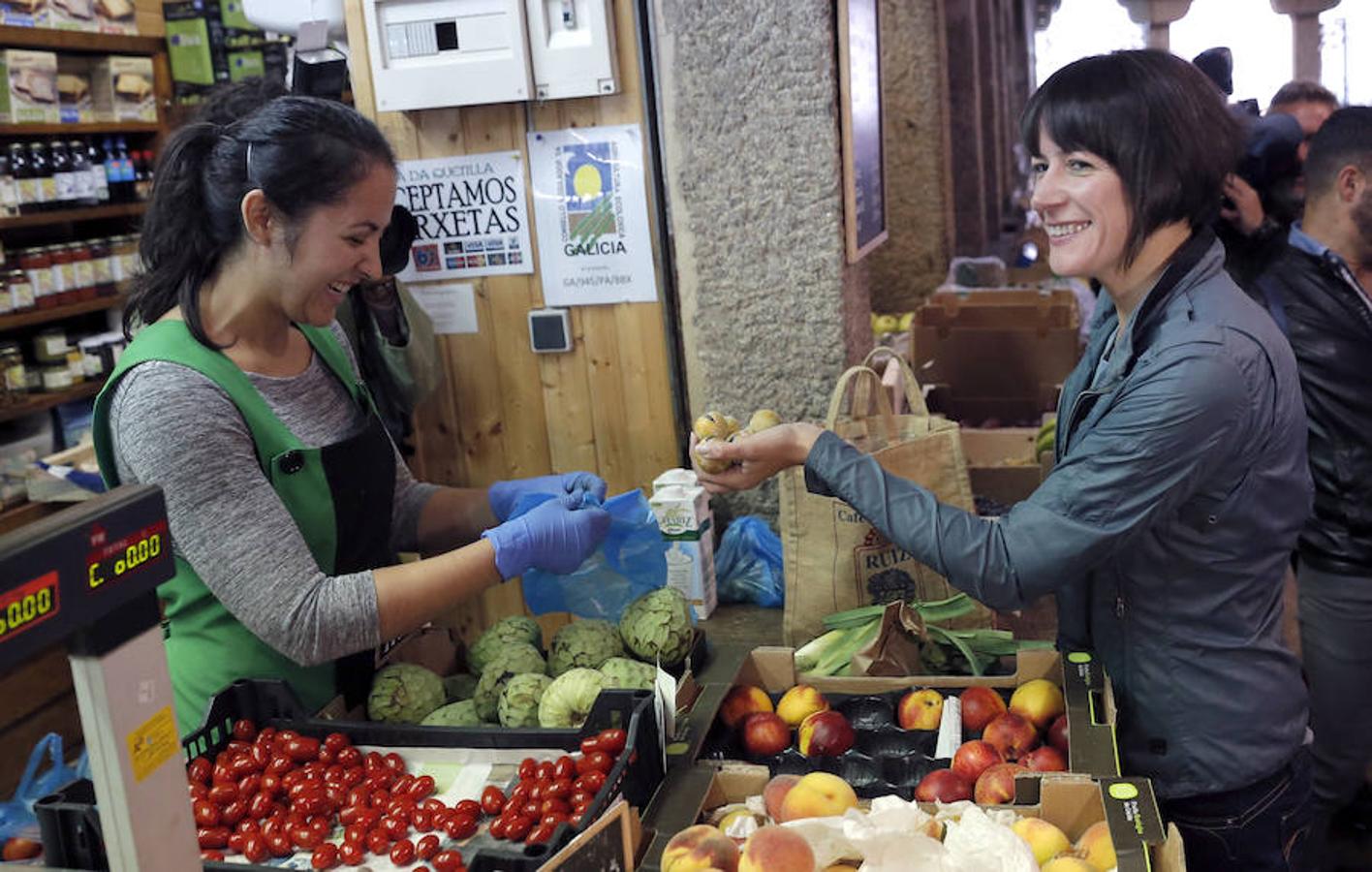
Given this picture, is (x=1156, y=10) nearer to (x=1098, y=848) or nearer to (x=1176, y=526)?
(x=1176, y=526)

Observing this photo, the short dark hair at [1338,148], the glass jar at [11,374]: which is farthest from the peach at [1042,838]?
the glass jar at [11,374]

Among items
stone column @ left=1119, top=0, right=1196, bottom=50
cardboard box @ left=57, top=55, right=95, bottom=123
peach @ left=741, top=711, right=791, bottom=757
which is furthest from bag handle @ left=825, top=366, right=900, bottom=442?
stone column @ left=1119, top=0, right=1196, bottom=50

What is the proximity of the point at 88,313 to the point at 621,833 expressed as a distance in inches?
187

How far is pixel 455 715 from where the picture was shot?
2.08 metres

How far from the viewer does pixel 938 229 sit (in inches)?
253

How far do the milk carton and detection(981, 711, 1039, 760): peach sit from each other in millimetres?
1052

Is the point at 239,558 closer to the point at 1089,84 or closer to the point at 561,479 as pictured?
the point at 561,479

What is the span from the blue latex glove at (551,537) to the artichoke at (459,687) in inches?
9.8

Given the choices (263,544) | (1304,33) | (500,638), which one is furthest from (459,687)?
(1304,33)

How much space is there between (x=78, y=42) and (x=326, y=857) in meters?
4.68

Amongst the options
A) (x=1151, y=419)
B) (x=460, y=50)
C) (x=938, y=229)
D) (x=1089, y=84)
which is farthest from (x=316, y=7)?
(x=938, y=229)

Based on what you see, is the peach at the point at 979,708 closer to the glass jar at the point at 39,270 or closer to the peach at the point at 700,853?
the peach at the point at 700,853

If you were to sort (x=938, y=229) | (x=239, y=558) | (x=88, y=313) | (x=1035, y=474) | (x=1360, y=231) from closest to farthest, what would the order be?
(x=239, y=558) → (x=1360, y=231) → (x=1035, y=474) → (x=88, y=313) → (x=938, y=229)

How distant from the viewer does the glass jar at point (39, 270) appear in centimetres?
489
